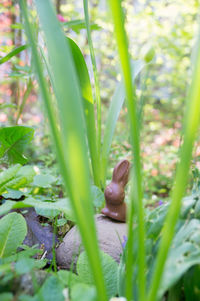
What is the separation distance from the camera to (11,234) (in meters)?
0.61

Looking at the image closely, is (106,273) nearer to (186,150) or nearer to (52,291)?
(52,291)

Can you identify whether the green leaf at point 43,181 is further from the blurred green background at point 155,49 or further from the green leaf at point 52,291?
the blurred green background at point 155,49

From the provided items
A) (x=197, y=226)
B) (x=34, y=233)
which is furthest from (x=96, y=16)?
(x=197, y=226)

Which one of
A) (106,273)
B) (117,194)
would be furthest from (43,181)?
(106,273)

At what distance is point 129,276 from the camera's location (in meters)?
0.38

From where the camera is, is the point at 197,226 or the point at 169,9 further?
the point at 169,9

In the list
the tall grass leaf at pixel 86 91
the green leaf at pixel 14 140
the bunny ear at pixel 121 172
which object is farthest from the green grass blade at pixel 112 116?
the green leaf at pixel 14 140

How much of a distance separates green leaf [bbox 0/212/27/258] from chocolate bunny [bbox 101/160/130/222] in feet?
1.03

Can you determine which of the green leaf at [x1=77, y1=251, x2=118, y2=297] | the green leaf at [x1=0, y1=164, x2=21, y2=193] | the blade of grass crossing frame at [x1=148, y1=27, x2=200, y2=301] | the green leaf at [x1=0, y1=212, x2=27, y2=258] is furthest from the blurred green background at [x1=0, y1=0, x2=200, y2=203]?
the blade of grass crossing frame at [x1=148, y1=27, x2=200, y2=301]

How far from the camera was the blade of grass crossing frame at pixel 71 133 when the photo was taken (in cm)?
32

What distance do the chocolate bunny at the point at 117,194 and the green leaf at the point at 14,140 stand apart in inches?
11.3

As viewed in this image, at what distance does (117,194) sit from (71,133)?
0.57m

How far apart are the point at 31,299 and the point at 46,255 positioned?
14.9 inches

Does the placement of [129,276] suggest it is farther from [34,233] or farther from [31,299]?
[34,233]
